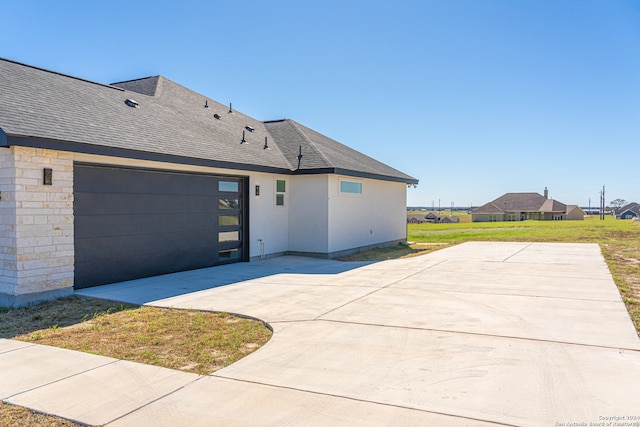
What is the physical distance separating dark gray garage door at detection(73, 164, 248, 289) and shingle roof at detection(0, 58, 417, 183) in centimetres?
70

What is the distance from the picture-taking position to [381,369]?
445 cm

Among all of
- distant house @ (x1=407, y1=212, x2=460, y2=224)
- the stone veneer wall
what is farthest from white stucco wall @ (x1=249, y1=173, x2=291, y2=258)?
distant house @ (x1=407, y1=212, x2=460, y2=224)

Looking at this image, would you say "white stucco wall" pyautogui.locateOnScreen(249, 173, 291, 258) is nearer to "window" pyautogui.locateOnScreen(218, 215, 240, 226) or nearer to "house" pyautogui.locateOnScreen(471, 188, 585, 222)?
"window" pyautogui.locateOnScreen(218, 215, 240, 226)

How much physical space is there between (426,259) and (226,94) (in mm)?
10726

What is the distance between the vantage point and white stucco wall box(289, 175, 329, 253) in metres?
14.2

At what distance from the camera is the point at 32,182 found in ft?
24.7

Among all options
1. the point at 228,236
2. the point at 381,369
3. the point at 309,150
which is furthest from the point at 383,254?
the point at 381,369

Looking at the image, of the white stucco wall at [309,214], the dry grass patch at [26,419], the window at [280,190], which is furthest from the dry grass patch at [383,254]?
the dry grass patch at [26,419]

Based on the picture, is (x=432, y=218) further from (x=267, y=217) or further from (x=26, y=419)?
(x=26, y=419)

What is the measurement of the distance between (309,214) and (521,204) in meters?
77.5

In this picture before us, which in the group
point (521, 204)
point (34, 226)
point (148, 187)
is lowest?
point (34, 226)

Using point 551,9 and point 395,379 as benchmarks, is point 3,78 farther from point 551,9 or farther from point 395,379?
point 551,9

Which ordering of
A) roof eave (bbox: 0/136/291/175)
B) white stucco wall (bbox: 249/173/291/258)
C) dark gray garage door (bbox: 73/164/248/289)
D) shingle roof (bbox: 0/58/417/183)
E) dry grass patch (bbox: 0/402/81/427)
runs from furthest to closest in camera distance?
white stucco wall (bbox: 249/173/291/258)
dark gray garage door (bbox: 73/164/248/289)
shingle roof (bbox: 0/58/417/183)
roof eave (bbox: 0/136/291/175)
dry grass patch (bbox: 0/402/81/427)

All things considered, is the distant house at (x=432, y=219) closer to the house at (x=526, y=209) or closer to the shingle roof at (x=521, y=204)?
the house at (x=526, y=209)
